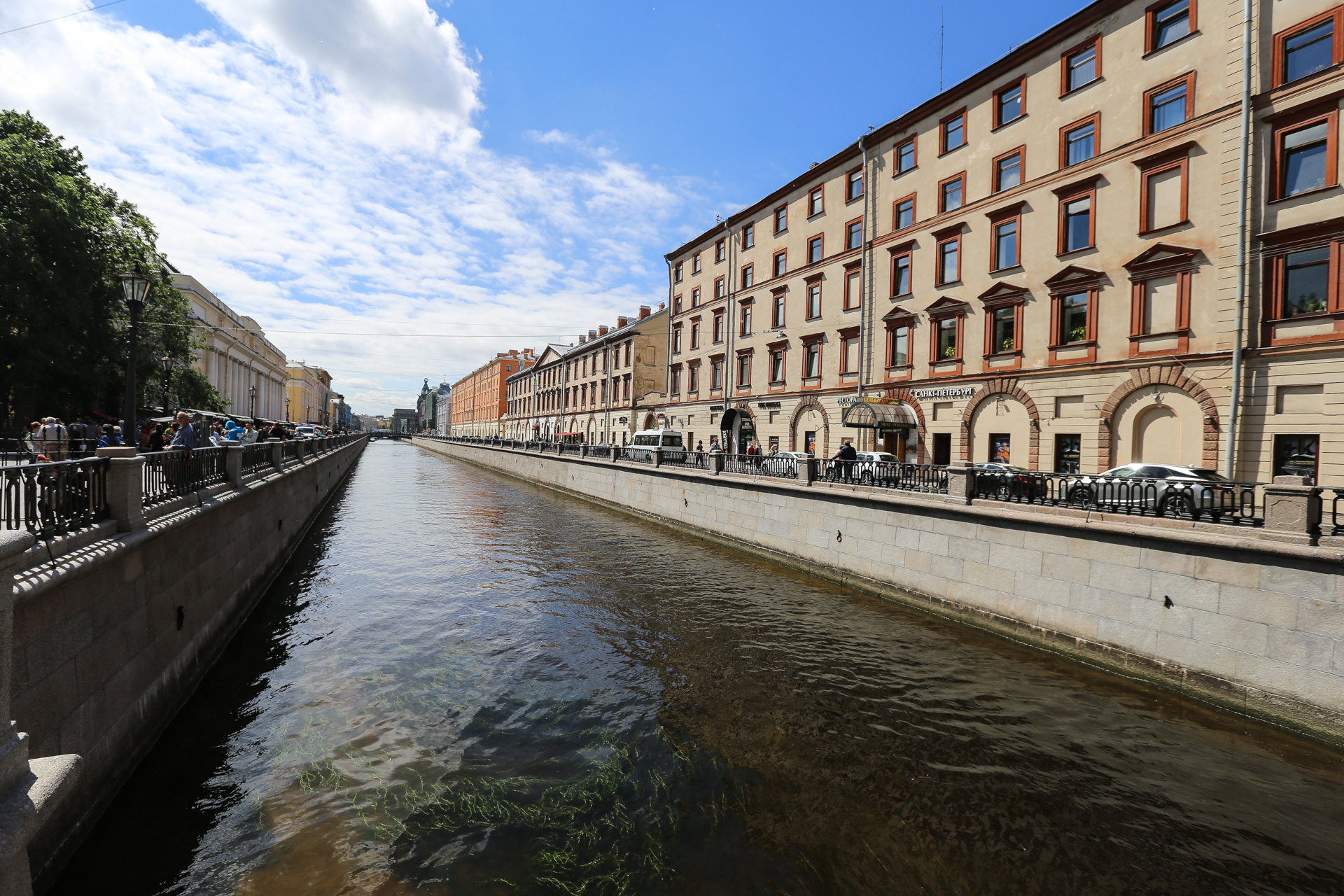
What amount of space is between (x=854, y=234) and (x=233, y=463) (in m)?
25.0

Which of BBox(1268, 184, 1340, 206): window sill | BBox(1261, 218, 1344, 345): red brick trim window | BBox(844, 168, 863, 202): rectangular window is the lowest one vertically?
BBox(1261, 218, 1344, 345): red brick trim window

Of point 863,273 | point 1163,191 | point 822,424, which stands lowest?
point 822,424

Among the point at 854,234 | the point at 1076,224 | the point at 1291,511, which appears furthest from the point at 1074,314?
the point at 1291,511

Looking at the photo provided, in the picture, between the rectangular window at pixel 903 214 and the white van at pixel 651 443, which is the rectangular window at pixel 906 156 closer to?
the rectangular window at pixel 903 214

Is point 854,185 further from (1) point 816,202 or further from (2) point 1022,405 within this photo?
(2) point 1022,405

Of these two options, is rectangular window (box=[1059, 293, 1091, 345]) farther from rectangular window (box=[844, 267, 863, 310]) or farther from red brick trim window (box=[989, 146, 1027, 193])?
rectangular window (box=[844, 267, 863, 310])

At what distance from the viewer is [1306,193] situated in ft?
46.3

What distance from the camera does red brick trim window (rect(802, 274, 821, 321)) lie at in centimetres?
2936

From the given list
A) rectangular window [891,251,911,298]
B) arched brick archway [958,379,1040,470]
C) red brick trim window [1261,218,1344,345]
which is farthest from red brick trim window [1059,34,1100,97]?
arched brick archway [958,379,1040,470]

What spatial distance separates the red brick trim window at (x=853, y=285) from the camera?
87.5ft

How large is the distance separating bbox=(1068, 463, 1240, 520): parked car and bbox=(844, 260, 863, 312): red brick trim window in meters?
16.6

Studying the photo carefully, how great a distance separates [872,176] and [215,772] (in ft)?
93.3

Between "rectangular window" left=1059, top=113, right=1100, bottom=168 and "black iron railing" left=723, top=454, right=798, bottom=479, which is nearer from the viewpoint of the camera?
"black iron railing" left=723, top=454, right=798, bottom=479

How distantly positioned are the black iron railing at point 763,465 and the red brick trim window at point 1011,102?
14320mm
